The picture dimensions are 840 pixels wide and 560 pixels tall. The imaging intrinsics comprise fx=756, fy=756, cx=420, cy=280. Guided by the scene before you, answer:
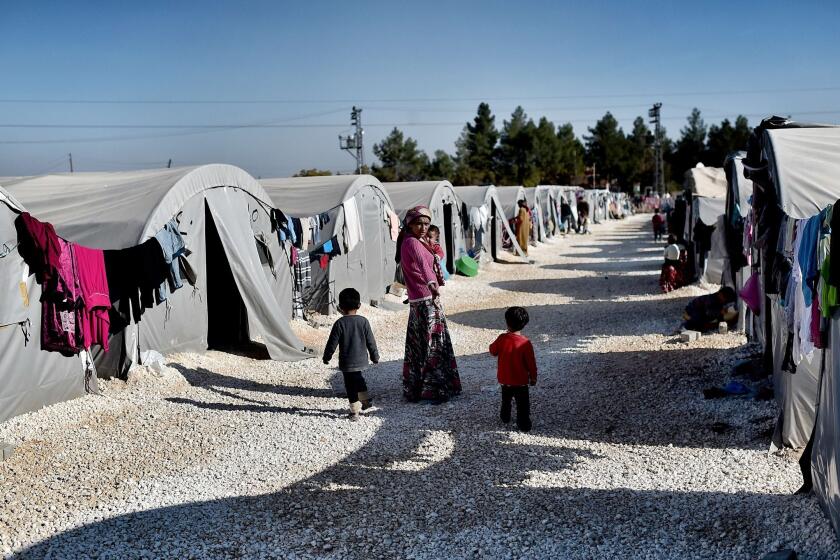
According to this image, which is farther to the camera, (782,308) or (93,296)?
(93,296)

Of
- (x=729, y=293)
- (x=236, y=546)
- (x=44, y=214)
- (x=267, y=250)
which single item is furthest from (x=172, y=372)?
(x=729, y=293)

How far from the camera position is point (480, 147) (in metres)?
59.8

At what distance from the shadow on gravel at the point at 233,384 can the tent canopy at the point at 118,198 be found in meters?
1.59

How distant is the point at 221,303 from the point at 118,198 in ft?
6.48

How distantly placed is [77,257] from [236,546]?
425 cm

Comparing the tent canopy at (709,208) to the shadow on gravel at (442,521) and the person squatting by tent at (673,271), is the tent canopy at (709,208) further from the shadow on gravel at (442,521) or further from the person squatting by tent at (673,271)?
the shadow on gravel at (442,521)

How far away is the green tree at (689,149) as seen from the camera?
67.2 metres

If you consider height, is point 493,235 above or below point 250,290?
below

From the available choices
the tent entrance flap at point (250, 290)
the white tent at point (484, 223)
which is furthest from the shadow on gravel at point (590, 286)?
the tent entrance flap at point (250, 290)

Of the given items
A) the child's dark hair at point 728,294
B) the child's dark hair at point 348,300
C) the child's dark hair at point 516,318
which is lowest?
the child's dark hair at point 728,294

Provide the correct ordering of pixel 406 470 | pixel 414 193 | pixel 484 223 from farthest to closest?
pixel 484 223 < pixel 414 193 < pixel 406 470

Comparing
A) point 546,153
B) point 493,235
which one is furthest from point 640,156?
point 493,235

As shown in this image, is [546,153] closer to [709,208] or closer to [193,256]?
[709,208]

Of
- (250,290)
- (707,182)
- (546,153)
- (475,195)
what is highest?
(546,153)
